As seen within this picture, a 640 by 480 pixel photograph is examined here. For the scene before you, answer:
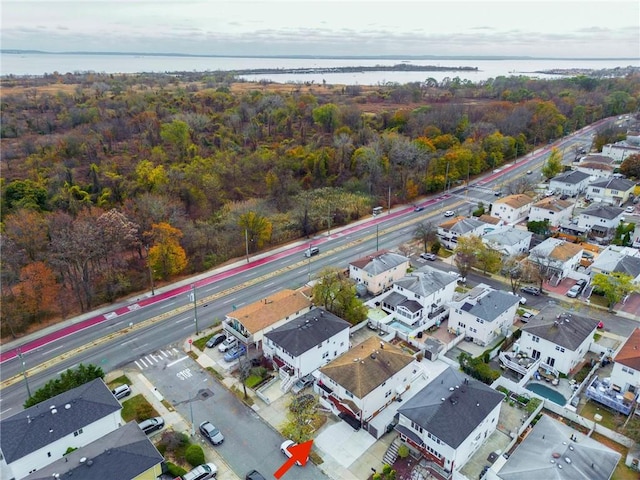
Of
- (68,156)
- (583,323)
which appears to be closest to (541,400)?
(583,323)

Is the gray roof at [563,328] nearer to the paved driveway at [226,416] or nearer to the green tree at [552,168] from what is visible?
the paved driveway at [226,416]

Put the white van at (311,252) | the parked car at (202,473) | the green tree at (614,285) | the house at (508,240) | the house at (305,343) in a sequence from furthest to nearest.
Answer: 1. the white van at (311,252)
2. the house at (508,240)
3. the green tree at (614,285)
4. the house at (305,343)
5. the parked car at (202,473)

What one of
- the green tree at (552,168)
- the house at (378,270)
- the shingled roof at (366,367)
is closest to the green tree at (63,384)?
the shingled roof at (366,367)

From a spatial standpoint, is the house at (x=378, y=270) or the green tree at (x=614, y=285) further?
the house at (x=378, y=270)

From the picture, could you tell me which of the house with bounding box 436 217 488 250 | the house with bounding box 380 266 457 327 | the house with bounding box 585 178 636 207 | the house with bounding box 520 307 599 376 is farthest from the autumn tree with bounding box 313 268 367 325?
the house with bounding box 585 178 636 207

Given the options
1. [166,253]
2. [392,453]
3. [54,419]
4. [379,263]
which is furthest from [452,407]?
[166,253]
